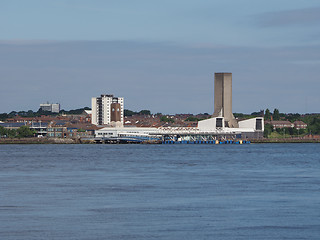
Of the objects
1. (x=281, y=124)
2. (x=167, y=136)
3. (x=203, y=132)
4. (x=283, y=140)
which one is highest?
(x=281, y=124)

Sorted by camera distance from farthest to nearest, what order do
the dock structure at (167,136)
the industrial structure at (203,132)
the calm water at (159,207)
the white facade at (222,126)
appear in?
the white facade at (222,126)
the industrial structure at (203,132)
the dock structure at (167,136)
the calm water at (159,207)

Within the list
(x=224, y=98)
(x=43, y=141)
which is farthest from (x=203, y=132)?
(x=43, y=141)

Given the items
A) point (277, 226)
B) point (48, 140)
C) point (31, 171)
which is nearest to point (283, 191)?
point (277, 226)

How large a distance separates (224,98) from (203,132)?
540 inches

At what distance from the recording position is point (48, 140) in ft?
468

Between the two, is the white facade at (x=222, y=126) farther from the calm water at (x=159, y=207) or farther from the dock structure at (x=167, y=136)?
the calm water at (x=159, y=207)

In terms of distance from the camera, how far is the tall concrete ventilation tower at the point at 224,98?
528 feet

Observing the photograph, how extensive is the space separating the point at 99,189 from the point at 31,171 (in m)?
13.5

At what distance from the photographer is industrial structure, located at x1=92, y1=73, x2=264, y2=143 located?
14825cm

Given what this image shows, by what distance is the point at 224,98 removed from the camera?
6353 inches

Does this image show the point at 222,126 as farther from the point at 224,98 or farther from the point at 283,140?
the point at 283,140

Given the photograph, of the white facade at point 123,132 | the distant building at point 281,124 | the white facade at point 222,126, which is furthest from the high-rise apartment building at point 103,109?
the distant building at point 281,124

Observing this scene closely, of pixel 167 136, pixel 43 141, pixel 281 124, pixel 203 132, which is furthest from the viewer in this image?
pixel 281 124

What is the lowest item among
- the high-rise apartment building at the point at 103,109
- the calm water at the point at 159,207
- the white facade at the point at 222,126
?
the calm water at the point at 159,207
